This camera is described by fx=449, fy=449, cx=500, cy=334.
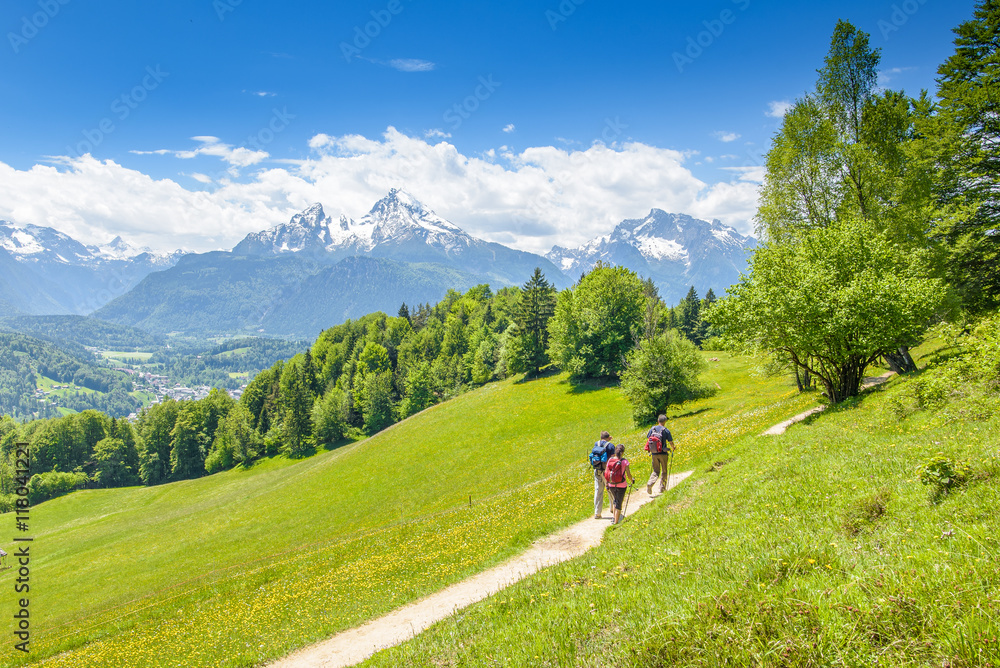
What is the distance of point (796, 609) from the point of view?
16.5 feet

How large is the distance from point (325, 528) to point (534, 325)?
51456 millimetres

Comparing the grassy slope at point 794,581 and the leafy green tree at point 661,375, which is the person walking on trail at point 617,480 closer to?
the grassy slope at point 794,581

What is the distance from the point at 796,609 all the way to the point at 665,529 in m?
7.29

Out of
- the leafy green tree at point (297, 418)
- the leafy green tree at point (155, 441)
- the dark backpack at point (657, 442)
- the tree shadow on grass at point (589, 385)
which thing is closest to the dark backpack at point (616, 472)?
the dark backpack at point (657, 442)

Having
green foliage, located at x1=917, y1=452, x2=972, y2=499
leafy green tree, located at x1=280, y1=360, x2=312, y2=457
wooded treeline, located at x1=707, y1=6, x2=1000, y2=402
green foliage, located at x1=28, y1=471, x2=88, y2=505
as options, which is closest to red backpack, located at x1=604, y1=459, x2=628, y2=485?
green foliage, located at x1=917, y1=452, x2=972, y2=499

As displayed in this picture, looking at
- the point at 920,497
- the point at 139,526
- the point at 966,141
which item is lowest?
the point at 139,526

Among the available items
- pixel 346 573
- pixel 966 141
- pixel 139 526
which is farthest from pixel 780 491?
Result: pixel 139 526

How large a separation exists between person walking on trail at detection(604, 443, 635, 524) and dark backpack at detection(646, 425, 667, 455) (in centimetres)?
254

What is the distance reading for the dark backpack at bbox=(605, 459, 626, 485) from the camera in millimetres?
16188

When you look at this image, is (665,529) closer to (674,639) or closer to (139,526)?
(674,639)

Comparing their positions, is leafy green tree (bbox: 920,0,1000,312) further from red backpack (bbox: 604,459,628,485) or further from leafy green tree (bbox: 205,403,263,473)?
leafy green tree (bbox: 205,403,263,473)

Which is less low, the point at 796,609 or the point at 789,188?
the point at 789,188

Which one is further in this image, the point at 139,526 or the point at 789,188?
the point at 139,526

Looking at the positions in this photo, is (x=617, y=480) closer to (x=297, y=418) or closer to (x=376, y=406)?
(x=376, y=406)
